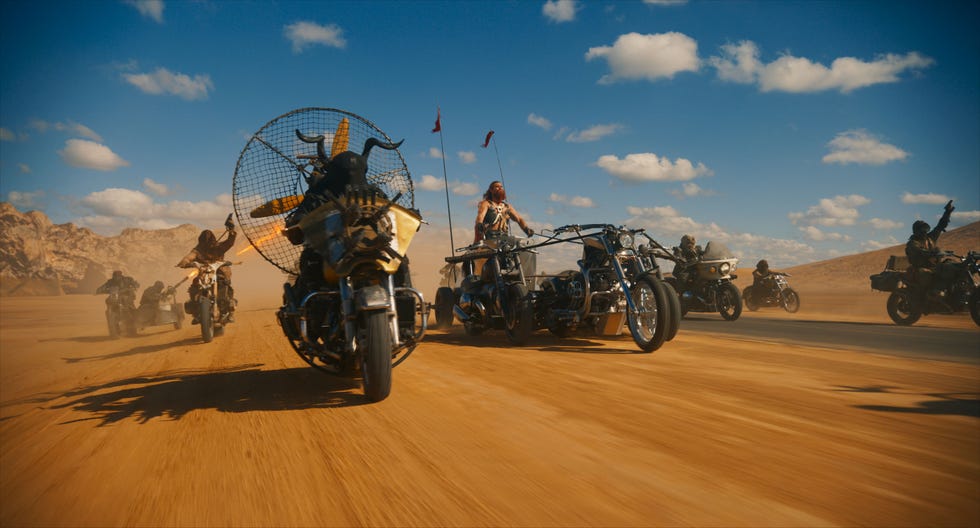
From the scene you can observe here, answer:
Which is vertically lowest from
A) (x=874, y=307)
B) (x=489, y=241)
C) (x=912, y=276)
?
(x=874, y=307)

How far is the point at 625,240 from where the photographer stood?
21.6 ft

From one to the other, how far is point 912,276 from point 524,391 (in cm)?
1241

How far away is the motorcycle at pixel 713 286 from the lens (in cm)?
1220

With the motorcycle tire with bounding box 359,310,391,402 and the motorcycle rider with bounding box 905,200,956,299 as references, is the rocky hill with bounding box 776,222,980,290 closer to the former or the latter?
the motorcycle rider with bounding box 905,200,956,299

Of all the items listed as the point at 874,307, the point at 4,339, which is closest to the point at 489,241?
the point at 4,339

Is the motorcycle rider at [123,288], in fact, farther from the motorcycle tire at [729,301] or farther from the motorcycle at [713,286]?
the motorcycle tire at [729,301]

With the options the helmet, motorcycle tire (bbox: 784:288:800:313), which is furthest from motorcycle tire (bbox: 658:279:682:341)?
motorcycle tire (bbox: 784:288:800:313)

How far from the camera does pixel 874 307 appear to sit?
17.7 meters

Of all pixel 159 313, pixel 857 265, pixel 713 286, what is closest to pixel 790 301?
pixel 713 286

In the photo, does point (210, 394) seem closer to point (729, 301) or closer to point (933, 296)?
point (729, 301)

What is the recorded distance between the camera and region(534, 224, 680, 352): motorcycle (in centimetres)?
596

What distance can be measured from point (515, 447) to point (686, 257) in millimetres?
11792

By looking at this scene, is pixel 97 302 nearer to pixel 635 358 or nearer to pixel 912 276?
pixel 635 358

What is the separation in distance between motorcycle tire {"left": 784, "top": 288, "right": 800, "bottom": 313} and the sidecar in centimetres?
1915
